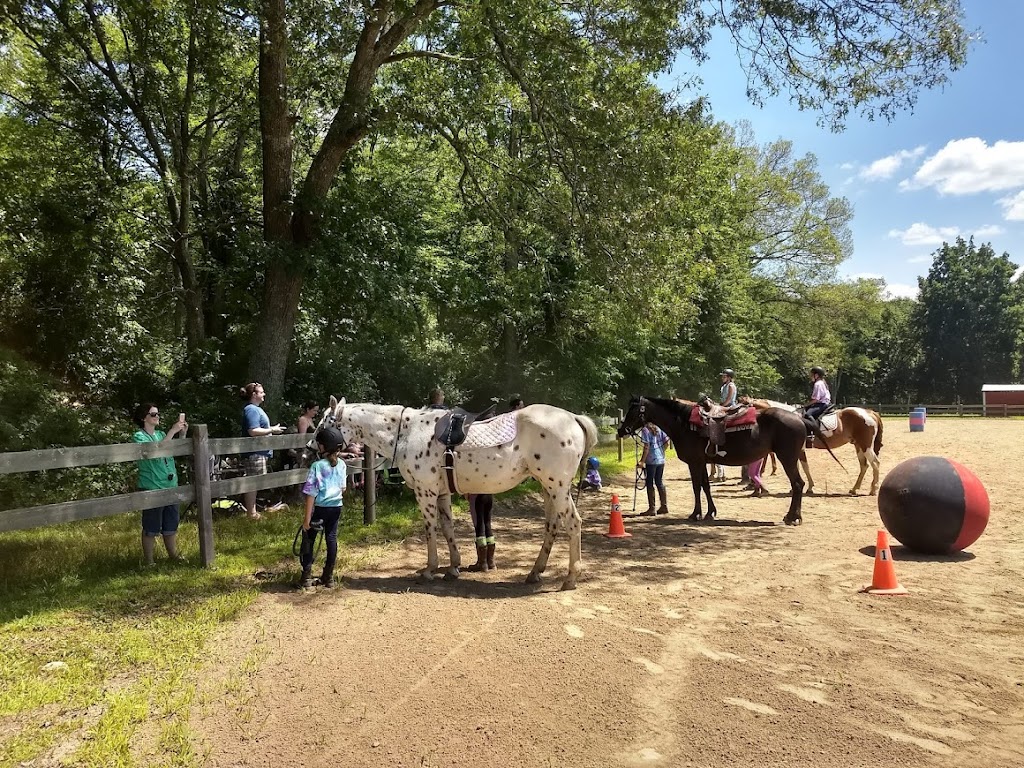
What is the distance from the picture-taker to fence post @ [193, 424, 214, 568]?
23.1 feet

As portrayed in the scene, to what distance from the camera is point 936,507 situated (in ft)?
26.2

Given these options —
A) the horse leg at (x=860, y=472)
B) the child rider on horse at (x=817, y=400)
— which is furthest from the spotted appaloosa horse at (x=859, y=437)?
the child rider on horse at (x=817, y=400)

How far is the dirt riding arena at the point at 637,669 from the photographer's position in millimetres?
3779

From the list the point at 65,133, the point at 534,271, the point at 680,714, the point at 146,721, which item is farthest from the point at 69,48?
the point at 680,714

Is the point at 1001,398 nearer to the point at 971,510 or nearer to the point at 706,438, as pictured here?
the point at 706,438

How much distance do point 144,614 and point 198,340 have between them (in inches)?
371

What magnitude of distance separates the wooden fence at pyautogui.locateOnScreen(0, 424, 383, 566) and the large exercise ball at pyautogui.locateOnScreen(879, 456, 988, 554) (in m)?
6.63

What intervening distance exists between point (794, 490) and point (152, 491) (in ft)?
32.0

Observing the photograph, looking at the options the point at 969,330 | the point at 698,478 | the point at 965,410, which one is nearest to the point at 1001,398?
the point at 965,410

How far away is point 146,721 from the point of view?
153 inches

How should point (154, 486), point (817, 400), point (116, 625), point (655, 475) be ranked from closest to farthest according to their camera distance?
point (116, 625)
point (154, 486)
point (655, 475)
point (817, 400)

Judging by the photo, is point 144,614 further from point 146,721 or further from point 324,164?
point 324,164

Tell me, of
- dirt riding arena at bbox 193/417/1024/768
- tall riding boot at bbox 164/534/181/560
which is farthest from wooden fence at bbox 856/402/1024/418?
tall riding boot at bbox 164/534/181/560

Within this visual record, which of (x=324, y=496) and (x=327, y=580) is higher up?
(x=324, y=496)
